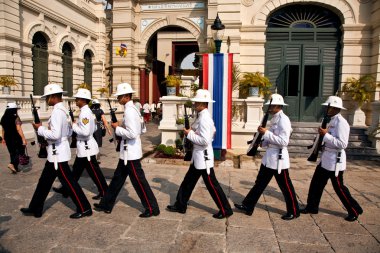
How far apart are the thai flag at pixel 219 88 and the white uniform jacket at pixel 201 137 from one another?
12.4ft

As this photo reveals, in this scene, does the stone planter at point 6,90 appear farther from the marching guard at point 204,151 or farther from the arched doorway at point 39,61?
the marching guard at point 204,151

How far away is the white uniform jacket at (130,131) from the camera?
4.30m

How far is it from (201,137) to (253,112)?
599 cm

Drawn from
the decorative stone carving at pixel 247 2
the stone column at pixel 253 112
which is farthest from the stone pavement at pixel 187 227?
the decorative stone carving at pixel 247 2

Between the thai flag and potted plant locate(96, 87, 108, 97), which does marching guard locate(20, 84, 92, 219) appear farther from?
potted plant locate(96, 87, 108, 97)

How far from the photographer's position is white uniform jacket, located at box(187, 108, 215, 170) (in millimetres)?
4203

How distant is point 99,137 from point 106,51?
18316 millimetres

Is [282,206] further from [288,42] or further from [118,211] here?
[288,42]

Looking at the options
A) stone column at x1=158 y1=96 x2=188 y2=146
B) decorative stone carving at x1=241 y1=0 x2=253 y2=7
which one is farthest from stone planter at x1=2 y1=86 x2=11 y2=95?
decorative stone carving at x1=241 y1=0 x2=253 y2=7

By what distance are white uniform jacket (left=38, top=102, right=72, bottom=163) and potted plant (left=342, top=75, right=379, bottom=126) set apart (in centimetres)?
1123

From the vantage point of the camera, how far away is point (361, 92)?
1167 centimetres

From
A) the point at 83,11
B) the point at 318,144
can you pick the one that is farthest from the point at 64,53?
the point at 318,144

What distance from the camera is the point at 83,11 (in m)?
20.6

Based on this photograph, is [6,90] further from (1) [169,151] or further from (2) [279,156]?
(2) [279,156]
